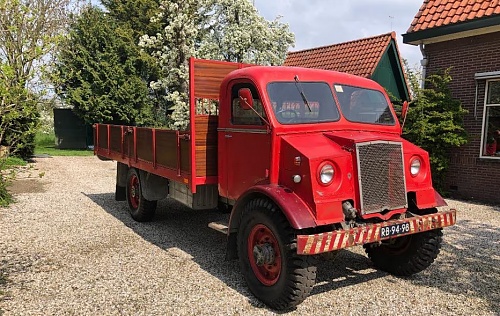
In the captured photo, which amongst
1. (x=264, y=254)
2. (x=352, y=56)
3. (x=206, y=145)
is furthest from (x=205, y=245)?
(x=352, y=56)

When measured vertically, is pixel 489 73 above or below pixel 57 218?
above

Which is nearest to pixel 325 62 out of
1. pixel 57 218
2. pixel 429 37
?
pixel 429 37

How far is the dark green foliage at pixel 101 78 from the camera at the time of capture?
20828 millimetres

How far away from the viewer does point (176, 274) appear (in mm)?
4781

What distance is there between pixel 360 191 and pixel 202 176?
208 centimetres

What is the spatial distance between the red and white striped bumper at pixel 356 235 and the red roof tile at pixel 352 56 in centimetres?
965

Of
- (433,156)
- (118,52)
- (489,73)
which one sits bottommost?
(433,156)

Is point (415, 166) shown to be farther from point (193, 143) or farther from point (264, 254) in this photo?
point (193, 143)

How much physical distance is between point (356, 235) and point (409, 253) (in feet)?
4.27

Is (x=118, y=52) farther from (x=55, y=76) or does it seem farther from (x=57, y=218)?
(x=55, y=76)

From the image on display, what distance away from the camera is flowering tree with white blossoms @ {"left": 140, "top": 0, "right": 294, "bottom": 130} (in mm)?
17484

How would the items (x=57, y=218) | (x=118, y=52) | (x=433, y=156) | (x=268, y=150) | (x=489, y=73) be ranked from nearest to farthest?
1. (x=268, y=150)
2. (x=57, y=218)
3. (x=489, y=73)
4. (x=433, y=156)
5. (x=118, y=52)

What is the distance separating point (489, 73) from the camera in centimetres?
890

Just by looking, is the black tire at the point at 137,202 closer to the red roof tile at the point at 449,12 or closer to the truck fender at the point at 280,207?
the truck fender at the point at 280,207
